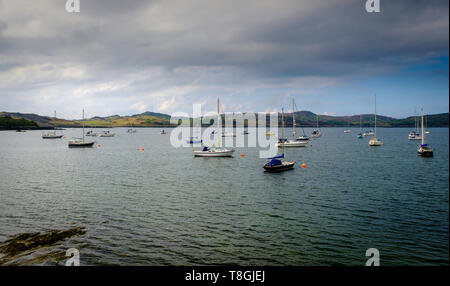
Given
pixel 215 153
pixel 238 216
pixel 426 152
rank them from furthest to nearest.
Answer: pixel 215 153 → pixel 426 152 → pixel 238 216

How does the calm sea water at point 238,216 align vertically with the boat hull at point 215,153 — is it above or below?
below

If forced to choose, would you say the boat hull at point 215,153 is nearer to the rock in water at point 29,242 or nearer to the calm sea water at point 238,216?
the calm sea water at point 238,216

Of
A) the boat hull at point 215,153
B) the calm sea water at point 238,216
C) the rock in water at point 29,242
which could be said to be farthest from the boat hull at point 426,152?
the rock in water at point 29,242

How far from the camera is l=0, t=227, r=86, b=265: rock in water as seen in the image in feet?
56.9

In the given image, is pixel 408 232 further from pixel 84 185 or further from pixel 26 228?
pixel 84 185

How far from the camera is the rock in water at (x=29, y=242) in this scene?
17.3 metres

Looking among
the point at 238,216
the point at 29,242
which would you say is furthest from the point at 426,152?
the point at 29,242

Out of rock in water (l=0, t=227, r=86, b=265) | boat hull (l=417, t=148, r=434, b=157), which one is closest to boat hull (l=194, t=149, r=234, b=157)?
boat hull (l=417, t=148, r=434, b=157)

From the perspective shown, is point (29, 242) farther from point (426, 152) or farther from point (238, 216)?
point (426, 152)

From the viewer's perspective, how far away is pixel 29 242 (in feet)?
64.3

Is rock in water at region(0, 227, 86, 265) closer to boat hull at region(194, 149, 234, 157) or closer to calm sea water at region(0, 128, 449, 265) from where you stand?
calm sea water at region(0, 128, 449, 265)
